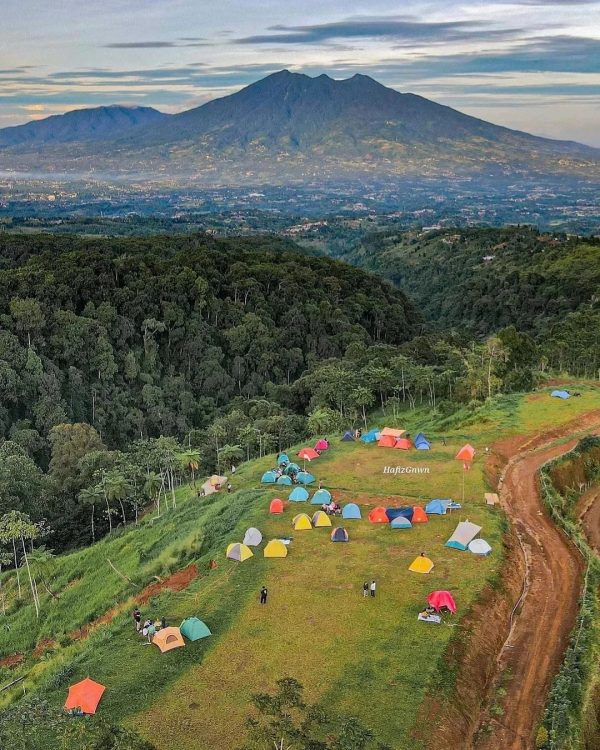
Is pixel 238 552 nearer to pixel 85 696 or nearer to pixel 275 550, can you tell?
pixel 275 550

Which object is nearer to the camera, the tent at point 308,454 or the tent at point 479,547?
the tent at point 479,547

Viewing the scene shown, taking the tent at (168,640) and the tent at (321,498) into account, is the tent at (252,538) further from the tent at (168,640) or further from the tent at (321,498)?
the tent at (168,640)

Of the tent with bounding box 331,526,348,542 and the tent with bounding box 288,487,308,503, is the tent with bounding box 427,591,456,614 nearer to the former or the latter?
the tent with bounding box 331,526,348,542

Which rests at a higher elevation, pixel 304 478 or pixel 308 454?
pixel 304 478

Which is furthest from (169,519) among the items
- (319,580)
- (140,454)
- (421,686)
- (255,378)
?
(255,378)

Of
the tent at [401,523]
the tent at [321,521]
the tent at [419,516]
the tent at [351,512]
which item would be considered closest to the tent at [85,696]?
the tent at [321,521]

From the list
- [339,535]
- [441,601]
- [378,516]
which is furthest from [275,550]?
[441,601]

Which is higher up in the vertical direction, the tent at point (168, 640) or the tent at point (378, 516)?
the tent at point (168, 640)

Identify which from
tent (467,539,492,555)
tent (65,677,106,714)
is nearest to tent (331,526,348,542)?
tent (467,539,492,555)
